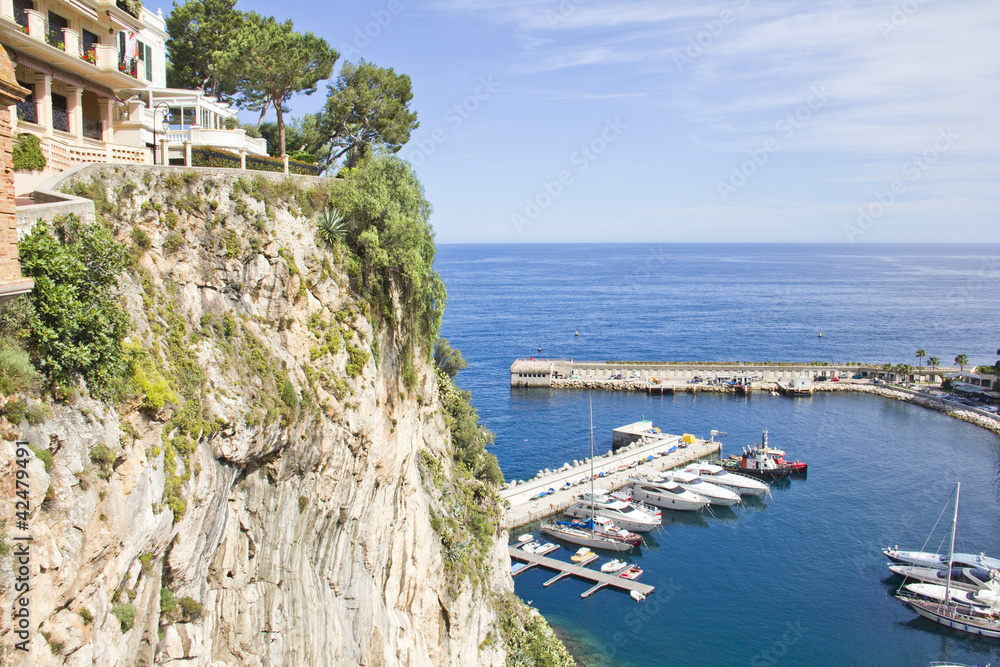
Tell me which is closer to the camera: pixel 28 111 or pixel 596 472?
pixel 28 111

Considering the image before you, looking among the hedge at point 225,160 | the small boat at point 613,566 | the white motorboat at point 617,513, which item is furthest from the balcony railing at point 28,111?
the white motorboat at point 617,513

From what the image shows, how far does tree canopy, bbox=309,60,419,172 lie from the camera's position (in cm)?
3647

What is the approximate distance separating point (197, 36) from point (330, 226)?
74.3 feet

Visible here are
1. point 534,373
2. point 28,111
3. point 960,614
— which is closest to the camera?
point 28,111

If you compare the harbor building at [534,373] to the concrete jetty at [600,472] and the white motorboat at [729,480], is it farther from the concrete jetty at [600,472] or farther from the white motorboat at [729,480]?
the white motorboat at [729,480]

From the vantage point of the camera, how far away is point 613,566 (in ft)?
160

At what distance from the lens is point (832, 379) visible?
102 meters

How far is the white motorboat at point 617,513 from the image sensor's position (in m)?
54.8

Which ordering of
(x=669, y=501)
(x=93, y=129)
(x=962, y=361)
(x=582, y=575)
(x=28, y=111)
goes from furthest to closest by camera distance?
(x=962, y=361) < (x=669, y=501) < (x=582, y=575) < (x=93, y=129) < (x=28, y=111)

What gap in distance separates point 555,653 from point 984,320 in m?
164

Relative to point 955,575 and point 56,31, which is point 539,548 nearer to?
point 955,575

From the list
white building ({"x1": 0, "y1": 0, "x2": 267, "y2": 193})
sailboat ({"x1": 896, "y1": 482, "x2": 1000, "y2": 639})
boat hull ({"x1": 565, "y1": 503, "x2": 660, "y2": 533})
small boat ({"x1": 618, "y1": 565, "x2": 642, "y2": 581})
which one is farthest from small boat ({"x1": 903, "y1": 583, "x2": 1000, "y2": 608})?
white building ({"x1": 0, "y1": 0, "x2": 267, "y2": 193})

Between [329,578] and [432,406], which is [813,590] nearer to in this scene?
[432,406]

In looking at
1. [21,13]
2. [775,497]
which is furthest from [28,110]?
[775,497]
